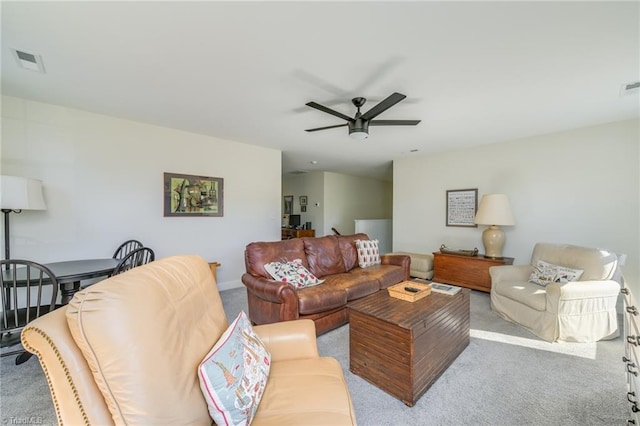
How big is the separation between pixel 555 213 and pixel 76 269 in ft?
19.1

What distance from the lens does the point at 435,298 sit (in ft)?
7.32

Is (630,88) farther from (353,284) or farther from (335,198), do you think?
(335,198)

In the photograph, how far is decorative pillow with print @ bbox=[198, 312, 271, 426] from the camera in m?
0.97

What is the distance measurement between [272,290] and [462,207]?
153 inches

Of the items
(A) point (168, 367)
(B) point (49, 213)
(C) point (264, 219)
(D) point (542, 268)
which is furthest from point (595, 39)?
(B) point (49, 213)

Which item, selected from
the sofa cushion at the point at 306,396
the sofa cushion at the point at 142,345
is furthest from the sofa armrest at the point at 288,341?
the sofa cushion at the point at 142,345

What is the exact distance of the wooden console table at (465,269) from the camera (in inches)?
155

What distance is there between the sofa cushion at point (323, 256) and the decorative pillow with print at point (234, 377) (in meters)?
2.06

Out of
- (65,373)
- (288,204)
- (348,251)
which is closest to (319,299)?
(348,251)

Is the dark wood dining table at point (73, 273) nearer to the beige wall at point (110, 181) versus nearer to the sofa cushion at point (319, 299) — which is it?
the beige wall at point (110, 181)

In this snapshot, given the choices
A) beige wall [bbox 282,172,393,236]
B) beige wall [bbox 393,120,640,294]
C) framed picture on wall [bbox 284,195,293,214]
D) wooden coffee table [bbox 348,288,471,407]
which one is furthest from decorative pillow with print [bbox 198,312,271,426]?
framed picture on wall [bbox 284,195,293,214]

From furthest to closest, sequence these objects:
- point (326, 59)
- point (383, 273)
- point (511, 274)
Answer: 1. point (383, 273)
2. point (511, 274)
3. point (326, 59)

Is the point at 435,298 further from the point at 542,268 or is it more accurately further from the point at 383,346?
the point at 542,268

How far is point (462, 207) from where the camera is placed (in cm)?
475
